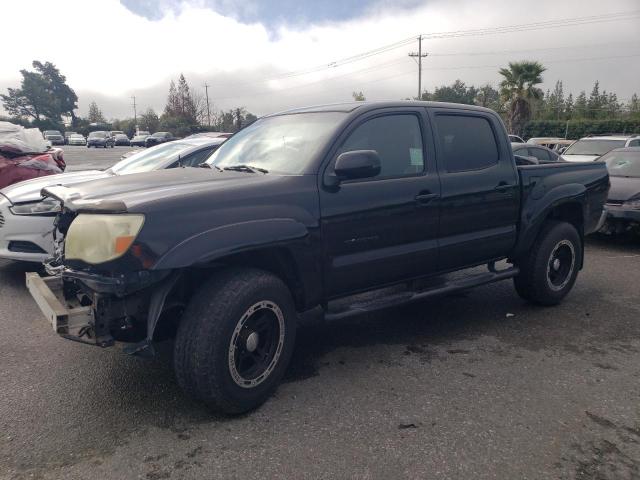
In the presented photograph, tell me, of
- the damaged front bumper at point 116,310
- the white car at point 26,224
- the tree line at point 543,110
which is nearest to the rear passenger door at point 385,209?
the damaged front bumper at point 116,310

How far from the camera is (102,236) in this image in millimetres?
2934

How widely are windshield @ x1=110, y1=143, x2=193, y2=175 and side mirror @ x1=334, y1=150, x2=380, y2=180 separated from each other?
3464 mm

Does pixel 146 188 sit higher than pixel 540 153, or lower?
higher

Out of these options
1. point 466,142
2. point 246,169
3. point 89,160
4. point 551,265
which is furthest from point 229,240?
point 89,160

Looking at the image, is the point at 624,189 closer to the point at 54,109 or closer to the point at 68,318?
the point at 68,318

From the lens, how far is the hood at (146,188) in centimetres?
304

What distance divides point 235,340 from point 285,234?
0.70 metres

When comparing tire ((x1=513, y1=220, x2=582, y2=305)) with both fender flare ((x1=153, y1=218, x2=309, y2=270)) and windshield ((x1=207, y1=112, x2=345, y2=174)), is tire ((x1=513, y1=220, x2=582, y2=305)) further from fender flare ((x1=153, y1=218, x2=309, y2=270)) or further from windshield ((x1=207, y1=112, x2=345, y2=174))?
fender flare ((x1=153, y1=218, x2=309, y2=270))

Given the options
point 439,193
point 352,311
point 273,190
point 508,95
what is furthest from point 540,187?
point 508,95

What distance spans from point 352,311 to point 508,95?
32202 millimetres

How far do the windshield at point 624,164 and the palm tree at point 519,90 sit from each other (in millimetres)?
23907

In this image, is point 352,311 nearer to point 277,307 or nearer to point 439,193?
point 277,307

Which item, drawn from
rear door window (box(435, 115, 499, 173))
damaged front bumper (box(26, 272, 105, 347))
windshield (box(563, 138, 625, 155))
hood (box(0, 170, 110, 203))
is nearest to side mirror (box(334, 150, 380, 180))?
rear door window (box(435, 115, 499, 173))

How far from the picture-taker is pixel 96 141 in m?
49.9
